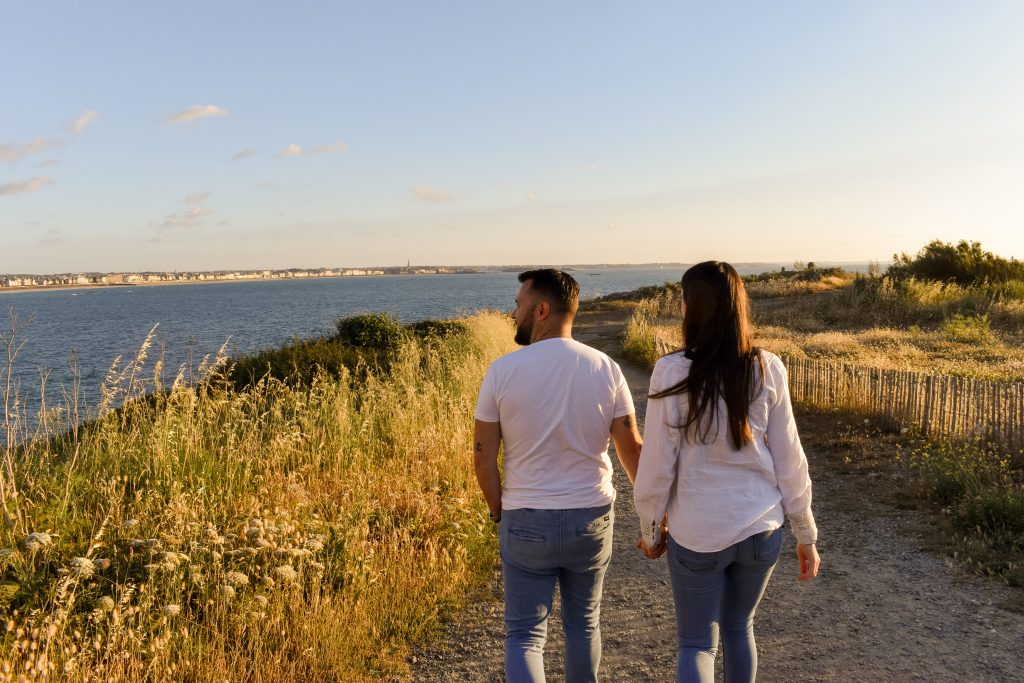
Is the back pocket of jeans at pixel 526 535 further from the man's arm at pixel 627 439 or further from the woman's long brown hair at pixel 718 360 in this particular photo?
the woman's long brown hair at pixel 718 360

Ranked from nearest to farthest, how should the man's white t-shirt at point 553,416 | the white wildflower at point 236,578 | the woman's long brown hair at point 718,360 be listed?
the woman's long brown hair at point 718,360 < the man's white t-shirt at point 553,416 < the white wildflower at point 236,578

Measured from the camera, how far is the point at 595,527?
281cm

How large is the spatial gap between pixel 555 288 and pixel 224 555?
110 inches

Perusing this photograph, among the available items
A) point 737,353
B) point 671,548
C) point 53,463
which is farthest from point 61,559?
point 737,353

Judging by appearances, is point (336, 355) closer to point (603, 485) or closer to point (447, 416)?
point (447, 416)

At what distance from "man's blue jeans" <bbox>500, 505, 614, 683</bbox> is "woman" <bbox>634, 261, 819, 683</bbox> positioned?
27cm

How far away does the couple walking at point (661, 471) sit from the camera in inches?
102

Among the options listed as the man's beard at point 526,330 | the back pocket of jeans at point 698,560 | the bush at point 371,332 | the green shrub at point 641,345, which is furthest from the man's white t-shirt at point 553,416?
the bush at point 371,332

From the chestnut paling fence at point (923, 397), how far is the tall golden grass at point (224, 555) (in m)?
5.79

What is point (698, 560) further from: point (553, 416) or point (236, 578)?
point (236, 578)

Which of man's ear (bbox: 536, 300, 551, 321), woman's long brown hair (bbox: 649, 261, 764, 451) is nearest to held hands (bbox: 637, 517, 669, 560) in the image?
woman's long brown hair (bbox: 649, 261, 764, 451)

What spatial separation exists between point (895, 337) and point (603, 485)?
18.1m

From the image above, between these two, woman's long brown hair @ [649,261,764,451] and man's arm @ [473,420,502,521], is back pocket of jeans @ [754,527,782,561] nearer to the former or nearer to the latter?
woman's long brown hair @ [649,261,764,451]

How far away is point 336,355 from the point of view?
15.4m
